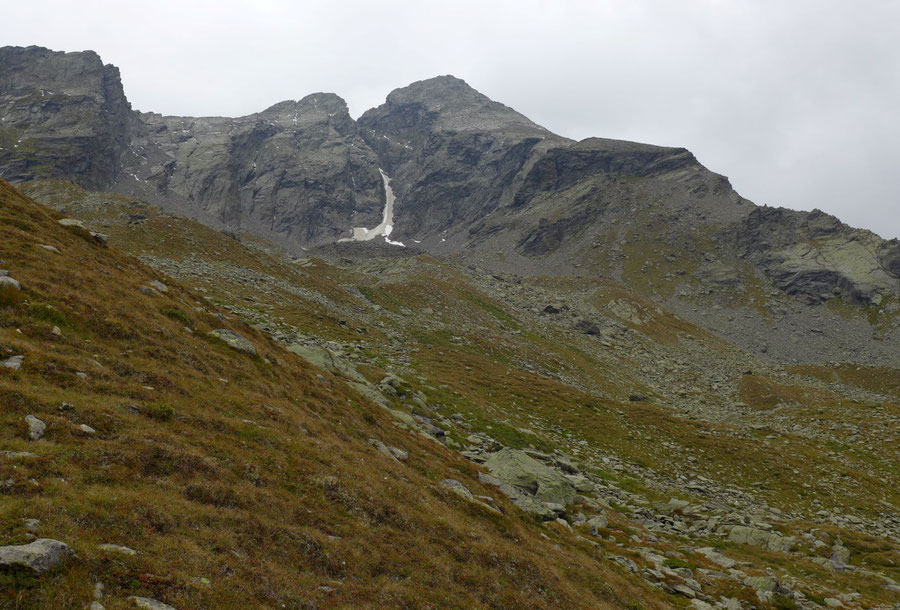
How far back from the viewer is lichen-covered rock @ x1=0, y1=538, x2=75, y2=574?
7.47 metres

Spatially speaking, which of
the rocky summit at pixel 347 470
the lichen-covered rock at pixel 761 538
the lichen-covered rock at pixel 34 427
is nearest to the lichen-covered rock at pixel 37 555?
the rocky summit at pixel 347 470

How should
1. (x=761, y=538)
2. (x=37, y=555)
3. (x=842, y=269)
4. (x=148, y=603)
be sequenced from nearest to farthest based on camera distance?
(x=37, y=555)
(x=148, y=603)
(x=761, y=538)
(x=842, y=269)

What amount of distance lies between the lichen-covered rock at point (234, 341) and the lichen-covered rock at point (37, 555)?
1782 centimetres

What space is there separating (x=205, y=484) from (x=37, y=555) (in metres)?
5.07

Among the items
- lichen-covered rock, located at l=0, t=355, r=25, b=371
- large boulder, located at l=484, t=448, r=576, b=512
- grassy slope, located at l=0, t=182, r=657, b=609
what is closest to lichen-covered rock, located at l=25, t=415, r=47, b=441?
grassy slope, located at l=0, t=182, r=657, b=609

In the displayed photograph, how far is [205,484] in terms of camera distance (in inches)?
501

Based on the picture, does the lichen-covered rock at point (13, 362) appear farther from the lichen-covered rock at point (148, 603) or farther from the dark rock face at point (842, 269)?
the dark rock face at point (842, 269)

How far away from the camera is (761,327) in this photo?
166 m

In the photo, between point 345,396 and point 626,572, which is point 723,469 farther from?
point 345,396

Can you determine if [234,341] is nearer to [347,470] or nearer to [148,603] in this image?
[347,470]

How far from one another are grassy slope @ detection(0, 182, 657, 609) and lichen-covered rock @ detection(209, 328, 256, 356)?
649 mm

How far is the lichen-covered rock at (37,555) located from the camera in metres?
7.47

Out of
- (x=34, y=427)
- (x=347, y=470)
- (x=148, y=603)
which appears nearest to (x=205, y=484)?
(x=34, y=427)

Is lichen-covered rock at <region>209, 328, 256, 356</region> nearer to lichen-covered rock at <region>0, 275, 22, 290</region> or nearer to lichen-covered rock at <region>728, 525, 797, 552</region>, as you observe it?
lichen-covered rock at <region>0, 275, 22, 290</region>
